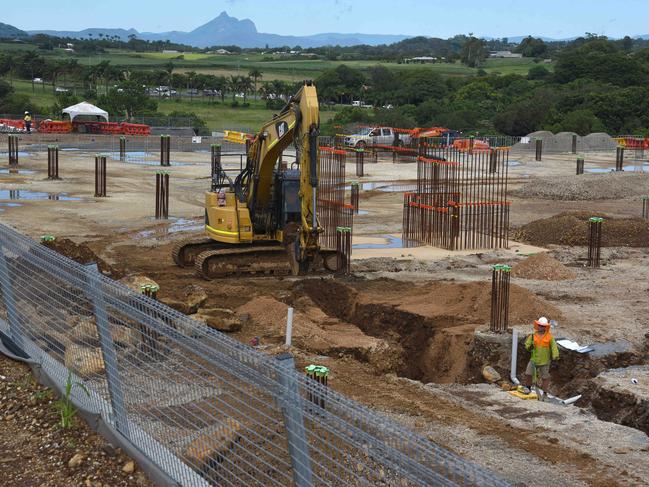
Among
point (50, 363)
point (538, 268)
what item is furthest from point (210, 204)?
point (50, 363)

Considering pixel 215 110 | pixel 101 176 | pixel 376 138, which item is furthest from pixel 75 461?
pixel 215 110

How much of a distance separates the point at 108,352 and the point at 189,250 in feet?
48.4

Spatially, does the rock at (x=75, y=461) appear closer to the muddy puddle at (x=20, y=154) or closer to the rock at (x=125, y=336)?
the rock at (x=125, y=336)

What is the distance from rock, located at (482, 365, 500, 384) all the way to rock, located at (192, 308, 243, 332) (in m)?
4.03

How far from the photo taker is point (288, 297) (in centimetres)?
1886

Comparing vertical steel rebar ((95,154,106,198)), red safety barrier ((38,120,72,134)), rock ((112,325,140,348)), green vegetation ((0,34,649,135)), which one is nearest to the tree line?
green vegetation ((0,34,649,135))

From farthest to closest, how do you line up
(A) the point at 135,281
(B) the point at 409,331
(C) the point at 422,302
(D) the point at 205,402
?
(C) the point at 422,302 → (B) the point at 409,331 → (A) the point at 135,281 → (D) the point at 205,402

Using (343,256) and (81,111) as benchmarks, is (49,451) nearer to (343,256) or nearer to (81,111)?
(343,256)

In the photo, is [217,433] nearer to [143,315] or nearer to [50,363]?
[143,315]

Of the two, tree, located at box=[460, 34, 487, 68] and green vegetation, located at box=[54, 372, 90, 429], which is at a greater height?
tree, located at box=[460, 34, 487, 68]

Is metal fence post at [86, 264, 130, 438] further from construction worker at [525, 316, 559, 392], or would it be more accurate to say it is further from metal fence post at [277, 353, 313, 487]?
construction worker at [525, 316, 559, 392]

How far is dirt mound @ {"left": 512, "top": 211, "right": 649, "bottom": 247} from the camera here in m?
27.2

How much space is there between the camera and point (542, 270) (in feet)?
70.7

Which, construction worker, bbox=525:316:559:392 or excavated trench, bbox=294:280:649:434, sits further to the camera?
construction worker, bbox=525:316:559:392
